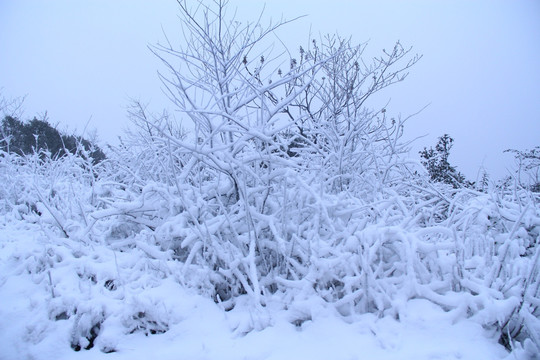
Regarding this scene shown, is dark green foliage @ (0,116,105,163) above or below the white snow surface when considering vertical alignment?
above

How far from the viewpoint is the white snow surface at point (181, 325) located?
1.93 m

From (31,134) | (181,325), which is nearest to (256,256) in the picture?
(181,325)

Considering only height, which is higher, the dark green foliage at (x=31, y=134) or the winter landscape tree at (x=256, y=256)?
the dark green foliage at (x=31, y=134)

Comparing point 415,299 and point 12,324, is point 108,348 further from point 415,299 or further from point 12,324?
point 415,299

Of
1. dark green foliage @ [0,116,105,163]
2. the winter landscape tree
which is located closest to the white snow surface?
the winter landscape tree

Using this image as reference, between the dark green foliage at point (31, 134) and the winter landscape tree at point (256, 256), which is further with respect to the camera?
the dark green foliage at point (31, 134)

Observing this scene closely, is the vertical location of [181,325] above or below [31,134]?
below

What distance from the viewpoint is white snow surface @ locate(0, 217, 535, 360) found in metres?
1.93

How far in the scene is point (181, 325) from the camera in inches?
88.7

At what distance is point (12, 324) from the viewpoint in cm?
230

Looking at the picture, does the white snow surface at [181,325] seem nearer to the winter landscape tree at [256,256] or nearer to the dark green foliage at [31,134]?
the winter landscape tree at [256,256]

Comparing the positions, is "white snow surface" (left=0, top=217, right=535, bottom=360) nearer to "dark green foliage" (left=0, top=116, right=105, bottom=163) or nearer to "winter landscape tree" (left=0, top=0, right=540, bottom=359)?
"winter landscape tree" (left=0, top=0, right=540, bottom=359)

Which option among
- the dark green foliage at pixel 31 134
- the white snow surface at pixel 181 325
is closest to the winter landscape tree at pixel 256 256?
the white snow surface at pixel 181 325

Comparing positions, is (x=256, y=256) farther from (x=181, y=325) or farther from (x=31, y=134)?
(x=31, y=134)
